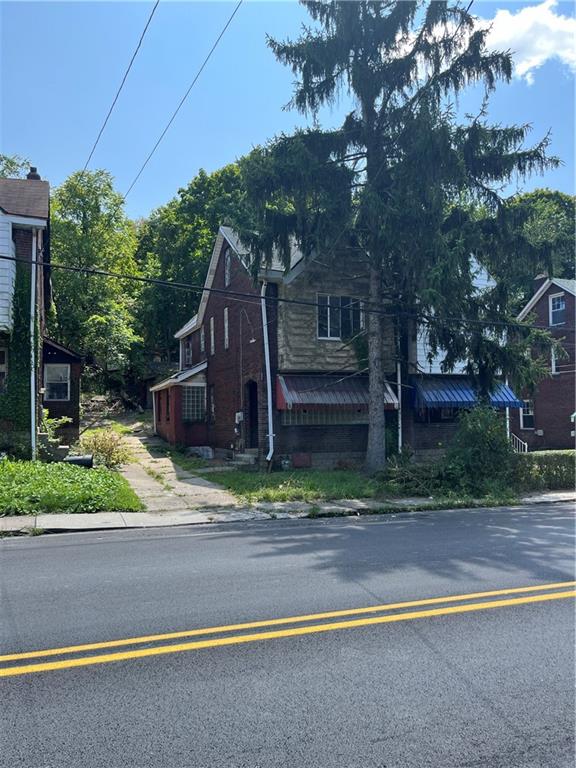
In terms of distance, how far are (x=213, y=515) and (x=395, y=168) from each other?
36.6ft

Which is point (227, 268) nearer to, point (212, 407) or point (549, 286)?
point (212, 407)

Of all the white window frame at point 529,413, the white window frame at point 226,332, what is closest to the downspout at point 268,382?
the white window frame at point 226,332

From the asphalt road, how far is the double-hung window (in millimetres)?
12608

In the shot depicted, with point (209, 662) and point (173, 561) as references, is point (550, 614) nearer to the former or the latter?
point (209, 662)

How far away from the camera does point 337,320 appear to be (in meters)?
20.3

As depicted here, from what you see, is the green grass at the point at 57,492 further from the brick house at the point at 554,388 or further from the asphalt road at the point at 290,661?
the brick house at the point at 554,388

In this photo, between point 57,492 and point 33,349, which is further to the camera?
point 33,349

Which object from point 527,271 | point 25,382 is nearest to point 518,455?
point 527,271

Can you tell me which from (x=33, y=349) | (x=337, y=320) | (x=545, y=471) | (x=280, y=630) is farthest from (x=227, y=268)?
(x=280, y=630)

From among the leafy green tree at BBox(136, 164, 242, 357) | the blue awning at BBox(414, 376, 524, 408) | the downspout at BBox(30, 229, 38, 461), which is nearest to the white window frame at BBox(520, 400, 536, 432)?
the blue awning at BBox(414, 376, 524, 408)

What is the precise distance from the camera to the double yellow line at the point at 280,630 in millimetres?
4422

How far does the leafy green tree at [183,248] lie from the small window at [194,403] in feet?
51.7

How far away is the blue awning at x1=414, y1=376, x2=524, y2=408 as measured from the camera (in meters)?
20.7

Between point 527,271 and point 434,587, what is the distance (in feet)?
46.0
